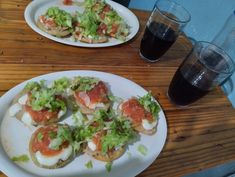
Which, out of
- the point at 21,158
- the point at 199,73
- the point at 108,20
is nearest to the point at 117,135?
the point at 21,158

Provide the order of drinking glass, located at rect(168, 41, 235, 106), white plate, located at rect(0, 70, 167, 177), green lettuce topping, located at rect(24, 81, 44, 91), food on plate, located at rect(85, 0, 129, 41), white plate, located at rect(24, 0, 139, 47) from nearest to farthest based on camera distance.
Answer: white plate, located at rect(0, 70, 167, 177) → green lettuce topping, located at rect(24, 81, 44, 91) → drinking glass, located at rect(168, 41, 235, 106) → white plate, located at rect(24, 0, 139, 47) → food on plate, located at rect(85, 0, 129, 41)

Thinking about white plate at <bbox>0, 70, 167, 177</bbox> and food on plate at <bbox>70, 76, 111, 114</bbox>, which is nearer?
white plate at <bbox>0, 70, 167, 177</bbox>

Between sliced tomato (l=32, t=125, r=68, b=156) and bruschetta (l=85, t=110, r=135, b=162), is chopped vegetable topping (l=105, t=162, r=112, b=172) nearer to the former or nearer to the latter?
bruschetta (l=85, t=110, r=135, b=162)

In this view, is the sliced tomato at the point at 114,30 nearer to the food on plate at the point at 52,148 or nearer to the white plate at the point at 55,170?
the white plate at the point at 55,170

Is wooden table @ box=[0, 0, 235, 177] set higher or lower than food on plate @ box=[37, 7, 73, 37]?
lower

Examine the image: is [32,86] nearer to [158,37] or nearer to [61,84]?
[61,84]

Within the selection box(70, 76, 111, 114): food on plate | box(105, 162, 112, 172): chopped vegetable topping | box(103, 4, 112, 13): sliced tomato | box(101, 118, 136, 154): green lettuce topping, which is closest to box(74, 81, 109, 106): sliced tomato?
box(70, 76, 111, 114): food on plate

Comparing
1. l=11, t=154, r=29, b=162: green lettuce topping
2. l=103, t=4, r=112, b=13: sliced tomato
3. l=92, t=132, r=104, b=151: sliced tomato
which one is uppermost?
l=103, t=4, r=112, b=13: sliced tomato
